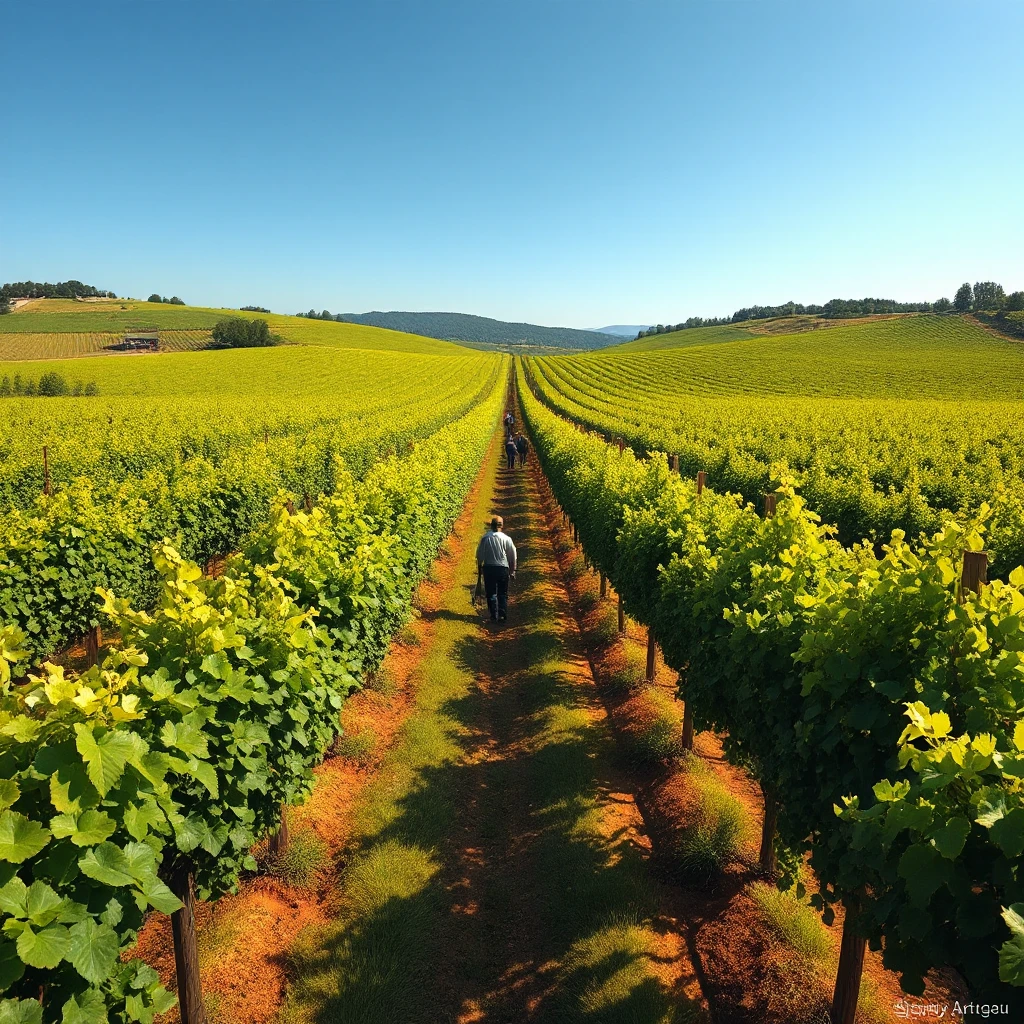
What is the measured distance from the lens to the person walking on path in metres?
11.3

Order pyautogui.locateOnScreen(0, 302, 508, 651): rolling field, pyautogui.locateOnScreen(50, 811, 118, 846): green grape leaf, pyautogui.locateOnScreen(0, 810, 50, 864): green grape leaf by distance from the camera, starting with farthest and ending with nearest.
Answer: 1. pyautogui.locateOnScreen(0, 302, 508, 651): rolling field
2. pyautogui.locateOnScreen(50, 811, 118, 846): green grape leaf
3. pyautogui.locateOnScreen(0, 810, 50, 864): green grape leaf

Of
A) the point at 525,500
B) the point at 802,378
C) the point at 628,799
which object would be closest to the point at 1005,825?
the point at 628,799

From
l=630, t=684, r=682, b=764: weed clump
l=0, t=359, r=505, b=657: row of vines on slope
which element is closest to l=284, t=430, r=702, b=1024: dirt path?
l=630, t=684, r=682, b=764: weed clump

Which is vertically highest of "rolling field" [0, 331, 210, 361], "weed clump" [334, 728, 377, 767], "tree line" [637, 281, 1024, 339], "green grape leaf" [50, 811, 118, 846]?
"tree line" [637, 281, 1024, 339]

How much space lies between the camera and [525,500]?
77.1 ft

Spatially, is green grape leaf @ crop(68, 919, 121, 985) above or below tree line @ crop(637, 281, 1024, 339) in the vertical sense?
below

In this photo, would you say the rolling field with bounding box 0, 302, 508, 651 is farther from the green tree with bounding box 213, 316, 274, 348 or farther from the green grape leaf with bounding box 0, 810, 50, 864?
the green tree with bounding box 213, 316, 274, 348

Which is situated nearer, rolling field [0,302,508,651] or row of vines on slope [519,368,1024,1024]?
row of vines on slope [519,368,1024,1024]

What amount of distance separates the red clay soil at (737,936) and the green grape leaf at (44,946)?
13.8ft

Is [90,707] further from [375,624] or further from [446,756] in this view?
[446,756]

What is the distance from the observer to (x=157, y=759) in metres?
2.96

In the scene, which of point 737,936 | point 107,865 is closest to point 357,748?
point 737,936

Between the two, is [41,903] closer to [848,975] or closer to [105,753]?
[105,753]

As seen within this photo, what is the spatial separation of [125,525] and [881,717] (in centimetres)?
1004
